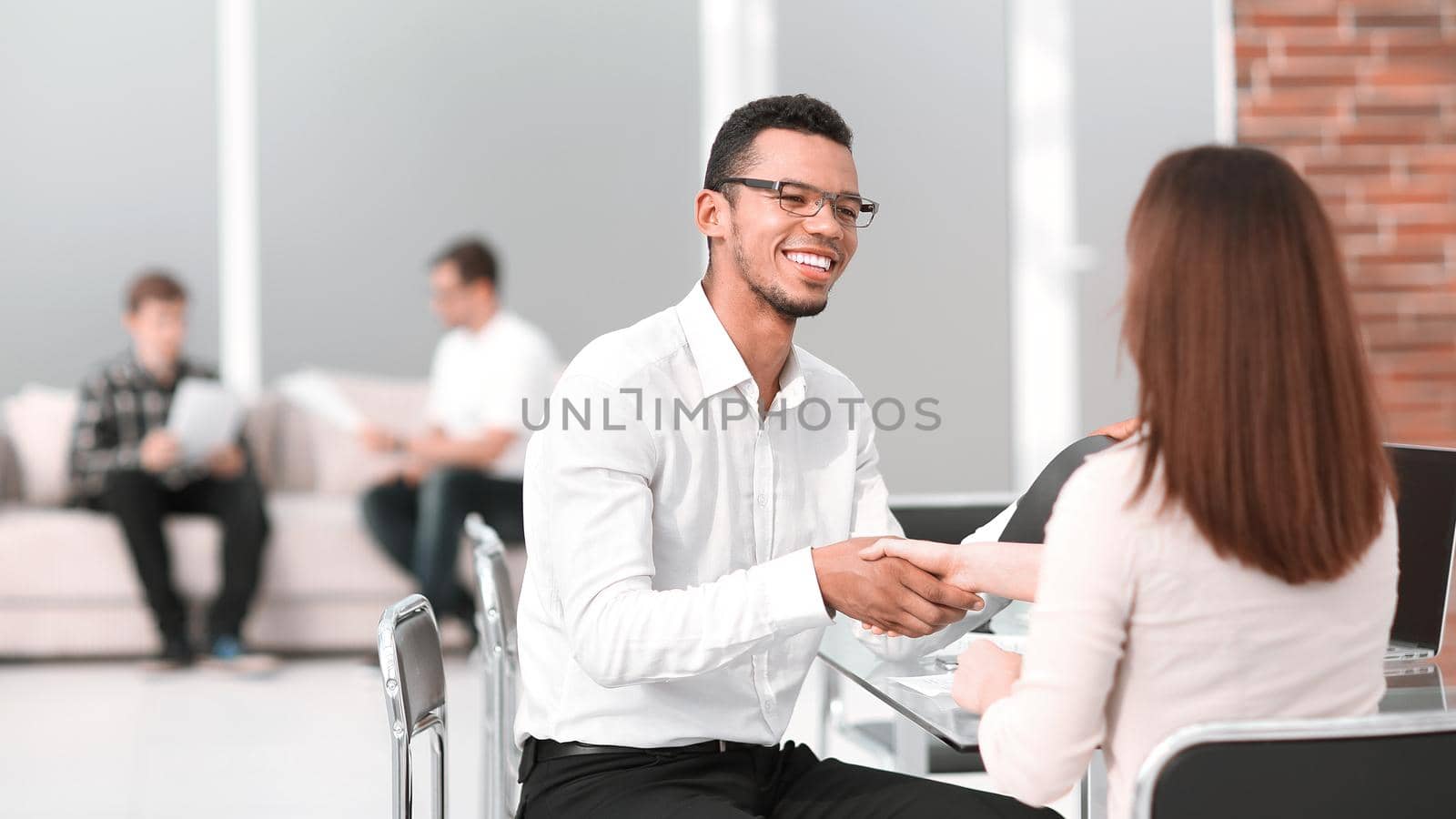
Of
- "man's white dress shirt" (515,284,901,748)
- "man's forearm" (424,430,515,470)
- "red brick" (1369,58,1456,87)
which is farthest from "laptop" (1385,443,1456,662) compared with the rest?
"red brick" (1369,58,1456,87)

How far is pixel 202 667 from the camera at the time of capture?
414 cm

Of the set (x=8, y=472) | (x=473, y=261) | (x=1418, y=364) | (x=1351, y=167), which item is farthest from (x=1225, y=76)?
(x=8, y=472)

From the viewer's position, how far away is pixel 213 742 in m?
3.29

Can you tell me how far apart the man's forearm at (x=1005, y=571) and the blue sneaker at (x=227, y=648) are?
325 centimetres

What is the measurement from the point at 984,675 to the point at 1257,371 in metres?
0.36

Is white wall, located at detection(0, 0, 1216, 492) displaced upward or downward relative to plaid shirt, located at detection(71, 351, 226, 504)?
upward

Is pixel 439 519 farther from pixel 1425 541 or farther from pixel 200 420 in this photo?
pixel 1425 541

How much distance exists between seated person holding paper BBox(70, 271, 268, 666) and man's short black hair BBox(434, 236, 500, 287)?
3.09 feet

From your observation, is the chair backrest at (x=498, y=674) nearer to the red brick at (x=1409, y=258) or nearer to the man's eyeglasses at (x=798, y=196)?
the man's eyeglasses at (x=798, y=196)

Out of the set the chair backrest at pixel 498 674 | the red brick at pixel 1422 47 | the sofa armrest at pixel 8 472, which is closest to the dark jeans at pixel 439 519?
the sofa armrest at pixel 8 472

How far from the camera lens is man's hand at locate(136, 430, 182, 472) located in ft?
13.7

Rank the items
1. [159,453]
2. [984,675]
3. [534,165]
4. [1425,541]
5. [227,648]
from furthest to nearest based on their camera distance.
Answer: [534,165], [159,453], [227,648], [1425,541], [984,675]

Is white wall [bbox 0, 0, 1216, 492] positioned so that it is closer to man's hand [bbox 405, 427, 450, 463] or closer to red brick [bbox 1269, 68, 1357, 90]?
red brick [bbox 1269, 68, 1357, 90]

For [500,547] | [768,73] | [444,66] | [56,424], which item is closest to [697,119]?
[768,73]
